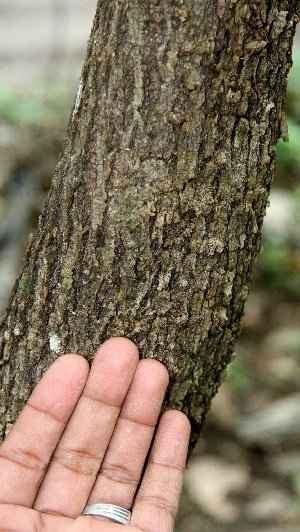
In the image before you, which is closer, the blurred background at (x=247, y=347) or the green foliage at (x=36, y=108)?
the blurred background at (x=247, y=347)

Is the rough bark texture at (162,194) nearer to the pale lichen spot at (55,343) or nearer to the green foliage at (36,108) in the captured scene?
the pale lichen spot at (55,343)

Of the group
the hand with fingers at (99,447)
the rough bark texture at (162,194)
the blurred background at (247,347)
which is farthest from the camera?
the blurred background at (247,347)

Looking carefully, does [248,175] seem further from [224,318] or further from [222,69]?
[224,318]

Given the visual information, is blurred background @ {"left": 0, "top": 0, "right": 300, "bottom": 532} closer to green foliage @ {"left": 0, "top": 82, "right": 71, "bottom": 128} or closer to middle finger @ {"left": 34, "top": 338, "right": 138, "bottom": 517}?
green foliage @ {"left": 0, "top": 82, "right": 71, "bottom": 128}

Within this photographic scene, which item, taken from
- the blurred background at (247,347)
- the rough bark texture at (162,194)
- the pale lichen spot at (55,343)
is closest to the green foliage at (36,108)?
the blurred background at (247,347)

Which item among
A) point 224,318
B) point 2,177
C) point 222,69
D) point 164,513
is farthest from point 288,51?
point 2,177

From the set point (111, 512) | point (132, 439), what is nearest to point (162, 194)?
point (132, 439)

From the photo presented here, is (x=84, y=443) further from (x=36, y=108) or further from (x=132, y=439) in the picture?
(x=36, y=108)
